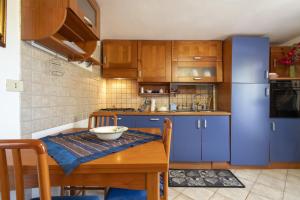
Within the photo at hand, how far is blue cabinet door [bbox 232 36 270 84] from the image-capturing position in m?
2.76

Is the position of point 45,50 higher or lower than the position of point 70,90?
higher

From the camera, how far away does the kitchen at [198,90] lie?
2090mm

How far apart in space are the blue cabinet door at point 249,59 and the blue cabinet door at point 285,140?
74 cm

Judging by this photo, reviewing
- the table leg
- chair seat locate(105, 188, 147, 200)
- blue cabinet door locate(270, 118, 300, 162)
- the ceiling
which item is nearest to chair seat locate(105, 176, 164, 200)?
chair seat locate(105, 188, 147, 200)

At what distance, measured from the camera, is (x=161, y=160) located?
91cm

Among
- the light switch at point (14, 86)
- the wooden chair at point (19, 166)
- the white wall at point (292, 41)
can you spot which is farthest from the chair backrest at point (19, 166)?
the white wall at point (292, 41)

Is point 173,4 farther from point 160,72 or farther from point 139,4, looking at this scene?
point 160,72

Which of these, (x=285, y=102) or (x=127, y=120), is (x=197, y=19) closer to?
(x=127, y=120)

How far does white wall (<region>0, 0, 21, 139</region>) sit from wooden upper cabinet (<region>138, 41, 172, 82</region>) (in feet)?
6.48

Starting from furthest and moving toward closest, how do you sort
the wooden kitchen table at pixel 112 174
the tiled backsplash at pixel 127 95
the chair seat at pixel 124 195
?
the tiled backsplash at pixel 127 95, the chair seat at pixel 124 195, the wooden kitchen table at pixel 112 174

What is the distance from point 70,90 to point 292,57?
3.38 meters

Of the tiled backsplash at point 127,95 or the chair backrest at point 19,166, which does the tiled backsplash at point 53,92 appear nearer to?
the tiled backsplash at point 127,95

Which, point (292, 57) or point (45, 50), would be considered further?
point (292, 57)

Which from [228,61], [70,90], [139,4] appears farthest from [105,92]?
[228,61]
